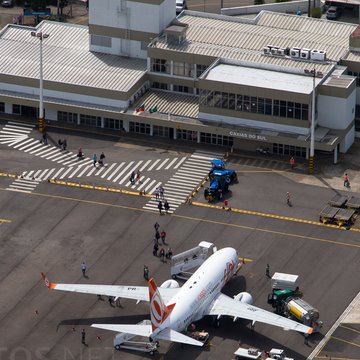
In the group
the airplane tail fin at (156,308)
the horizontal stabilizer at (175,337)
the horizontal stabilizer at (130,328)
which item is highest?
the airplane tail fin at (156,308)

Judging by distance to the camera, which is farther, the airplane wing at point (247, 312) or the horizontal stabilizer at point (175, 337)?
the airplane wing at point (247, 312)

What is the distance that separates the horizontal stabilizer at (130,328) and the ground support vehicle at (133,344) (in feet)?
13.2

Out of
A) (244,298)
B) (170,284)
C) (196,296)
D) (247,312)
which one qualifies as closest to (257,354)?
(247,312)

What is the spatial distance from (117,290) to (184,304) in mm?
10793

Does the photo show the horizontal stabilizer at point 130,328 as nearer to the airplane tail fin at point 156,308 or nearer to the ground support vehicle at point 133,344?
the airplane tail fin at point 156,308

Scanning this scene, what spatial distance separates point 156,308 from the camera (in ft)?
595

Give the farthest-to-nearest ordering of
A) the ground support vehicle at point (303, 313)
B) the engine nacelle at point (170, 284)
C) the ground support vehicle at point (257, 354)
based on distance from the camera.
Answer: the engine nacelle at point (170, 284) → the ground support vehicle at point (303, 313) → the ground support vehicle at point (257, 354)

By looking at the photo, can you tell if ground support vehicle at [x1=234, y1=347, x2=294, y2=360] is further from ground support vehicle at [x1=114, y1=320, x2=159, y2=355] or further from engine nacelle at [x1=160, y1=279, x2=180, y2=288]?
engine nacelle at [x1=160, y1=279, x2=180, y2=288]

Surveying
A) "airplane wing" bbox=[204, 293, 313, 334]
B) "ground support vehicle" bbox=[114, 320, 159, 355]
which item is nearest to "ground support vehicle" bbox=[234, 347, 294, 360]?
"airplane wing" bbox=[204, 293, 313, 334]

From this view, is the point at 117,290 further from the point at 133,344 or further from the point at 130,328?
the point at 130,328

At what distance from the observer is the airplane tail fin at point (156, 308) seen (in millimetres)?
179500

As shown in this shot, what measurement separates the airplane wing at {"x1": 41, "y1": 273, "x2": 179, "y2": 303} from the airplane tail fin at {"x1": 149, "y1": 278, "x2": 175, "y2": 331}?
9072mm

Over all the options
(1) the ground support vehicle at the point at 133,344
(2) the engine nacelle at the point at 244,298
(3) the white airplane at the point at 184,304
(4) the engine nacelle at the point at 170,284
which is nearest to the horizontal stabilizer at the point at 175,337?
Answer: (3) the white airplane at the point at 184,304

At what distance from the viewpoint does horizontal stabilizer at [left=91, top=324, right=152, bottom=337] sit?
181875 mm
